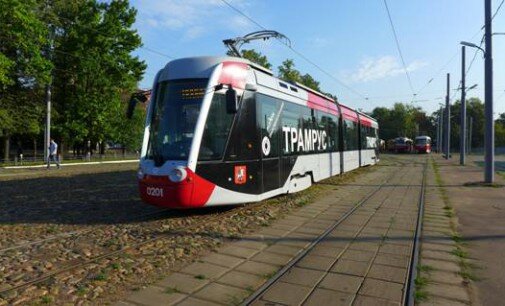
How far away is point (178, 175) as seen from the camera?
9.52 metres

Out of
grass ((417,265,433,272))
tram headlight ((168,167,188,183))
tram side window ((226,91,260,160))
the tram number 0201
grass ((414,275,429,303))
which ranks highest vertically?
tram side window ((226,91,260,160))

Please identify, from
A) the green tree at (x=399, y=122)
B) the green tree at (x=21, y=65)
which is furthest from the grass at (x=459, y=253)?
the green tree at (x=399, y=122)

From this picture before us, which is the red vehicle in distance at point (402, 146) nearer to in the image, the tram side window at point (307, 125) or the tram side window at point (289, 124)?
the tram side window at point (307, 125)

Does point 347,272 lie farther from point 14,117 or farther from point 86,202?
point 14,117

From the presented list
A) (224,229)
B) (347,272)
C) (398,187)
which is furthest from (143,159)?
(398,187)

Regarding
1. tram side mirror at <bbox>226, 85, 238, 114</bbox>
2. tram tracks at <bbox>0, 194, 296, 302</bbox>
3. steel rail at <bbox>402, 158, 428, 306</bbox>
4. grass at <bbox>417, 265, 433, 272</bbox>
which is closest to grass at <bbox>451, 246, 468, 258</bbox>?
steel rail at <bbox>402, 158, 428, 306</bbox>

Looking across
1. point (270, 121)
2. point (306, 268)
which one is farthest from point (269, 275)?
point (270, 121)

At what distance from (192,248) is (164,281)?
1.60 meters

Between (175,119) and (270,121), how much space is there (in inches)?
111

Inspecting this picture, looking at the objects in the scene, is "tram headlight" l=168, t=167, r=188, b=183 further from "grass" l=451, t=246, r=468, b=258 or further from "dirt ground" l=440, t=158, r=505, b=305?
"dirt ground" l=440, t=158, r=505, b=305

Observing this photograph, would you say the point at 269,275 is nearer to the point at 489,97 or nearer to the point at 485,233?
the point at 485,233

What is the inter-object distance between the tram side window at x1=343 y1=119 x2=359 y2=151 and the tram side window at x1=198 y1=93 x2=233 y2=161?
42.3ft

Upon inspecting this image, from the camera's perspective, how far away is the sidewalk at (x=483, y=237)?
6.27 metres

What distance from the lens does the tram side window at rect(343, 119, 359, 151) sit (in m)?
22.8
